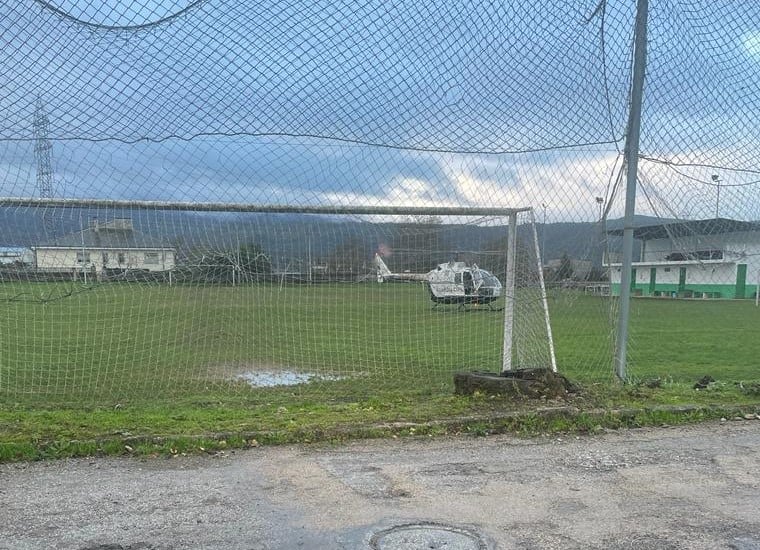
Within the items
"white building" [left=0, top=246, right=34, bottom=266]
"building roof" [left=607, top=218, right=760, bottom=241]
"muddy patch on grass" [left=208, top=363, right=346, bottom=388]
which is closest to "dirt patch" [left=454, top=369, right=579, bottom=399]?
"building roof" [left=607, top=218, right=760, bottom=241]

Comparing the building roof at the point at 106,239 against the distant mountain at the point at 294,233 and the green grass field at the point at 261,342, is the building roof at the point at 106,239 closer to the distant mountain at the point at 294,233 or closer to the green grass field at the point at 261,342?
the distant mountain at the point at 294,233

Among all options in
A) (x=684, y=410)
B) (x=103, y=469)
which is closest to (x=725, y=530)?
(x=684, y=410)

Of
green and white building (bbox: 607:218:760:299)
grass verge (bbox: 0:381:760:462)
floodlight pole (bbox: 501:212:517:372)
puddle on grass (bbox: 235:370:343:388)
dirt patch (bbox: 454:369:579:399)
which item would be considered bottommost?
puddle on grass (bbox: 235:370:343:388)

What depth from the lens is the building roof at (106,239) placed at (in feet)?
21.9

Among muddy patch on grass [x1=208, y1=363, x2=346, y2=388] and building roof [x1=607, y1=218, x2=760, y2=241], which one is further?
muddy patch on grass [x1=208, y1=363, x2=346, y2=388]

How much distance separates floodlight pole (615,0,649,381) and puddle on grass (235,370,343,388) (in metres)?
3.68

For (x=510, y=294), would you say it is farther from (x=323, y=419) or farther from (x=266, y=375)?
(x=266, y=375)

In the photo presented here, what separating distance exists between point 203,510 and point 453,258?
4.50 metres

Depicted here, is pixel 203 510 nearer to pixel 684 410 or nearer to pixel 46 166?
pixel 46 166

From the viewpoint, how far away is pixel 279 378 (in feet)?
29.0

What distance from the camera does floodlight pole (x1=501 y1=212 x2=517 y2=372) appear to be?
7.60 meters

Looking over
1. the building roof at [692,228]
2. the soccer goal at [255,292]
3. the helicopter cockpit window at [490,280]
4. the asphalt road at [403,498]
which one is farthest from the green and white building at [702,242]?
the asphalt road at [403,498]

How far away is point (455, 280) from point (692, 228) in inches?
111

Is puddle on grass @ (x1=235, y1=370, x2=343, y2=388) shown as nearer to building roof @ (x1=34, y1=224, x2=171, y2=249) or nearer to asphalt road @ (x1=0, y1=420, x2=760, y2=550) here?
building roof @ (x1=34, y1=224, x2=171, y2=249)
